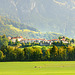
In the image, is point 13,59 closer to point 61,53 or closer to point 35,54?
point 35,54

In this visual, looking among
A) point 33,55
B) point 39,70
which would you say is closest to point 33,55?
point 33,55

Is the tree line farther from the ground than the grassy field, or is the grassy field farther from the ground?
the tree line

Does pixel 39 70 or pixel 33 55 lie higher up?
pixel 33 55

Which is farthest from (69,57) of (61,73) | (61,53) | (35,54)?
(61,73)

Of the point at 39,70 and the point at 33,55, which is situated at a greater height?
the point at 33,55

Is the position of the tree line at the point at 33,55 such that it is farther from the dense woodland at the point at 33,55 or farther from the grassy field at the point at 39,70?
the grassy field at the point at 39,70

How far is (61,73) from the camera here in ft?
316

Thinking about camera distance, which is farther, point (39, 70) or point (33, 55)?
point (33, 55)

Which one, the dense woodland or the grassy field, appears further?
the dense woodland

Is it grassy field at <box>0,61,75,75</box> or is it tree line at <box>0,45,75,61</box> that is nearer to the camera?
grassy field at <box>0,61,75,75</box>

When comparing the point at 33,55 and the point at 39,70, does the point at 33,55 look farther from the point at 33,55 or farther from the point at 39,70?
the point at 39,70

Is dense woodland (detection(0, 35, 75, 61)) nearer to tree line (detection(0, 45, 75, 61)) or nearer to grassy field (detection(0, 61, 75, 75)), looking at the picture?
tree line (detection(0, 45, 75, 61))

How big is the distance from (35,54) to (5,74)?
7144 centimetres

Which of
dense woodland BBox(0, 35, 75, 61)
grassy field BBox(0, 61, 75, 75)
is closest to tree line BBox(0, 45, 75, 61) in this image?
dense woodland BBox(0, 35, 75, 61)
